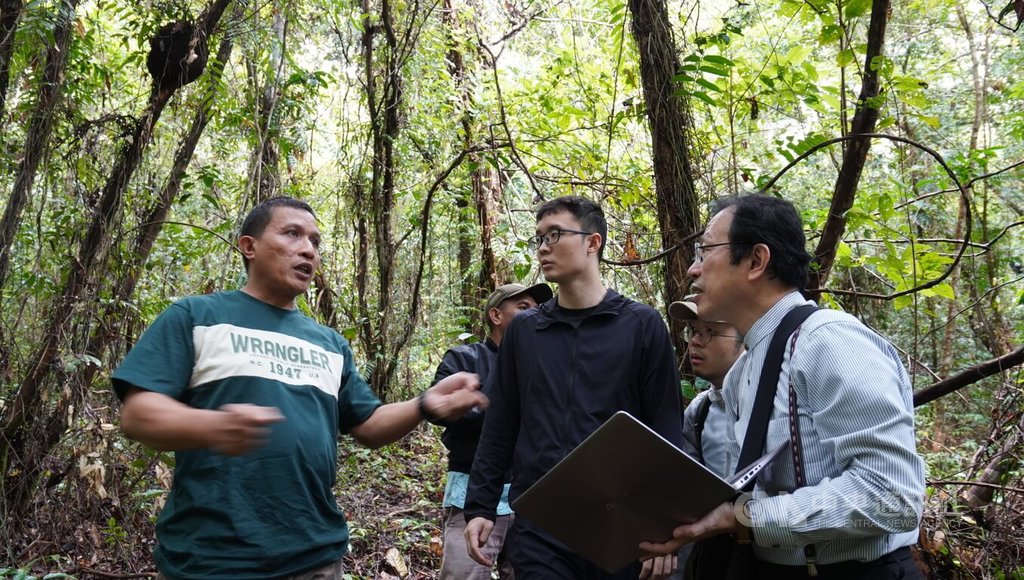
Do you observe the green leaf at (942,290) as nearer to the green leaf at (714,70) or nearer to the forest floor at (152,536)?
the forest floor at (152,536)

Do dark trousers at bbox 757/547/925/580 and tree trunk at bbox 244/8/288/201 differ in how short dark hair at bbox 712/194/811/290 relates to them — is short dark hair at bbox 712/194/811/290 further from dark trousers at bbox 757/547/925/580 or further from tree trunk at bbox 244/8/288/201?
tree trunk at bbox 244/8/288/201

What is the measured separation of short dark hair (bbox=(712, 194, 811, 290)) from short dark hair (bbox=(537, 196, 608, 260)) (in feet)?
3.75

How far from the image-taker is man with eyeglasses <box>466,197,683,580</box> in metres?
2.95

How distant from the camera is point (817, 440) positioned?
1.94m

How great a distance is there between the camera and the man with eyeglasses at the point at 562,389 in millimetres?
2949

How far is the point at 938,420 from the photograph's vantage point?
11305 mm

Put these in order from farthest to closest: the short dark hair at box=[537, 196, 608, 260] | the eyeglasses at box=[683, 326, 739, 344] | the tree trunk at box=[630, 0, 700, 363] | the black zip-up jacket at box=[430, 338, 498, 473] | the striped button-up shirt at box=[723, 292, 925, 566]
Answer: the tree trunk at box=[630, 0, 700, 363] → the black zip-up jacket at box=[430, 338, 498, 473] → the short dark hair at box=[537, 196, 608, 260] → the eyeglasses at box=[683, 326, 739, 344] → the striped button-up shirt at box=[723, 292, 925, 566]

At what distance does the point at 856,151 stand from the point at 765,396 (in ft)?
9.29

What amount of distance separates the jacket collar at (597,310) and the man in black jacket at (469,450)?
0.26 meters

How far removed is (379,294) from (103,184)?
3177 mm

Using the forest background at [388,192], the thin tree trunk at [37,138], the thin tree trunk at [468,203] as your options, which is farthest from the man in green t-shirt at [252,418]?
the thin tree trunk at [468,203]

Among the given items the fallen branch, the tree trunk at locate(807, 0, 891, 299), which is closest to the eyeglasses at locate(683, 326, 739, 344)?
the tree trunk at locate(807, 0, 891, 299)

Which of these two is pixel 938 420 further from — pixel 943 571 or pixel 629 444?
pixel 629 444

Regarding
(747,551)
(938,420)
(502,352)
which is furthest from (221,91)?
(938,420)
